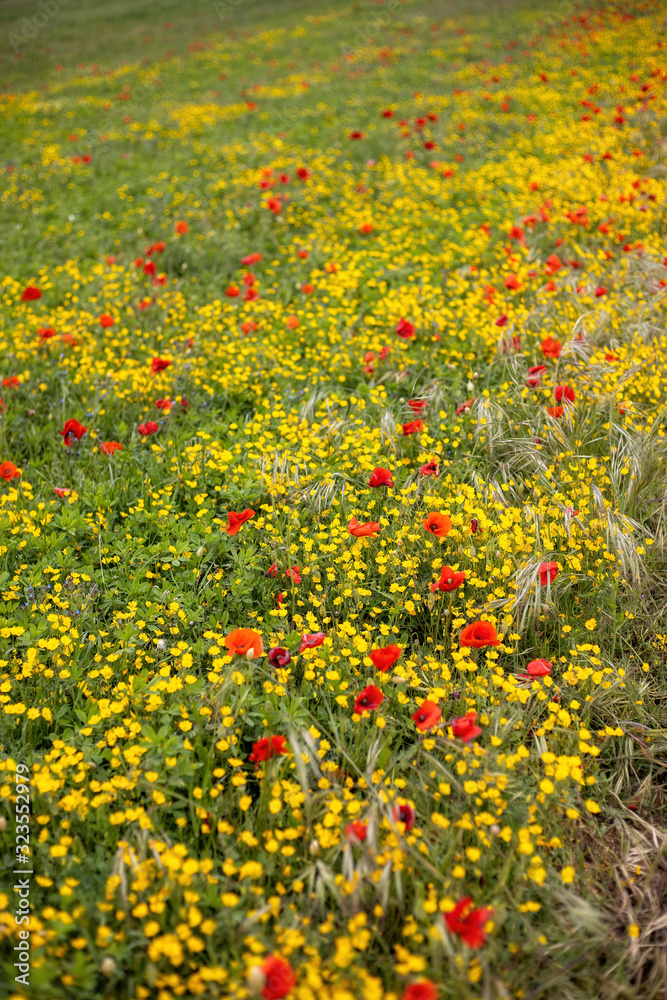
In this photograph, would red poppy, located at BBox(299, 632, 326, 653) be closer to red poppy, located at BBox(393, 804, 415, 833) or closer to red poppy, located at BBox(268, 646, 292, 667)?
red poppy, located at BBox(268, 646, 292, 667)

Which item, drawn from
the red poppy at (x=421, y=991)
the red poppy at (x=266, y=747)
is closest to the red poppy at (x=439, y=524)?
the red poppy at (x=266, y=747)

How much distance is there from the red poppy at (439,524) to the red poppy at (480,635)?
57 centimetres

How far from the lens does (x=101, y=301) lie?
6125 millimetres

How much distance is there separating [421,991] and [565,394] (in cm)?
371

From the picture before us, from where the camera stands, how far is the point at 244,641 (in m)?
2.74

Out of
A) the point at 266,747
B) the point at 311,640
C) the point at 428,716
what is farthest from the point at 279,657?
the point at 428,716

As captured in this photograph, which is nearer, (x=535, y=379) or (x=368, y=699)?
(x=368, y=699)

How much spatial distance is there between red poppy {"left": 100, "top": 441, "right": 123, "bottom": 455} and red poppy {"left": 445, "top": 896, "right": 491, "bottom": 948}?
10.7 ft

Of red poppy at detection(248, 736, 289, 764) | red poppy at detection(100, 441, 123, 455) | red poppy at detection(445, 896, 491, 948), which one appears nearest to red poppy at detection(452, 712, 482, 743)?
red poppy at detection(445, 896, 491, 948)

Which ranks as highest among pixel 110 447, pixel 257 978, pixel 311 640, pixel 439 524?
pixel 110 447

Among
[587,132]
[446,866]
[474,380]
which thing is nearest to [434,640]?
[446,866]

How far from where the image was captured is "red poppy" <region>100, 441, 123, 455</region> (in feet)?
13.3

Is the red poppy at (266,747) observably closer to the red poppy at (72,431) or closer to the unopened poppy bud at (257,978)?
the unopened poppy bud at (257,978)

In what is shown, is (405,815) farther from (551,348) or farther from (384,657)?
(551,348)
